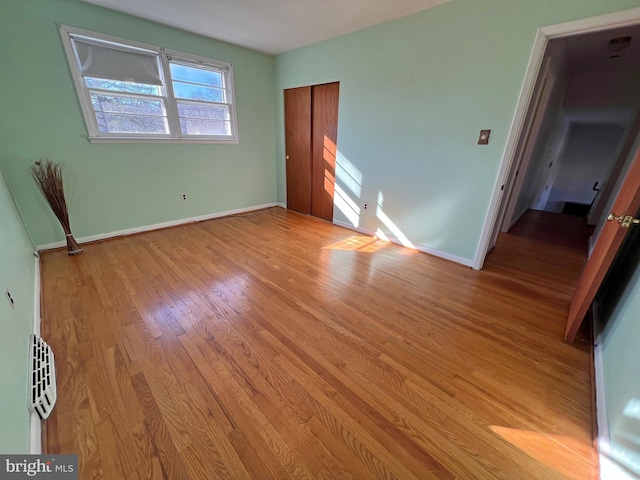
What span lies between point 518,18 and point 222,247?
3.69 m

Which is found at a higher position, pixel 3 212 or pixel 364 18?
pixel 364 18

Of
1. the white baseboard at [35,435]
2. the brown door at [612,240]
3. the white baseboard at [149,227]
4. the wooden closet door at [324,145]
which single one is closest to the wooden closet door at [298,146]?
the wooden closet door at [324,145]

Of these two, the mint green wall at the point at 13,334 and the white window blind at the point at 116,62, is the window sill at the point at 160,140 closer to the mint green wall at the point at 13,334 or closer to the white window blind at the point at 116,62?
the white window blind at the point at 116,62

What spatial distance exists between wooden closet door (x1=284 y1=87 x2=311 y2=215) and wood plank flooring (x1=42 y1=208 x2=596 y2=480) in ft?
6.98

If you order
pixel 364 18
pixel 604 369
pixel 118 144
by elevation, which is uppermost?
pixel 364 18

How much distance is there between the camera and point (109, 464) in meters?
1.06

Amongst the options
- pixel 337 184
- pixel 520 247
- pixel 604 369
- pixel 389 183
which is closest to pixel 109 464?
pixel 604 369

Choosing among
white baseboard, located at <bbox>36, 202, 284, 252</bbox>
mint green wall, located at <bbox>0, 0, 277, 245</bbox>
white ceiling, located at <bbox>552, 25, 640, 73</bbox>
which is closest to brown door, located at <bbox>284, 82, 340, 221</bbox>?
mint green wall, located at <bbox>0, 0, 277, 245</bbox>

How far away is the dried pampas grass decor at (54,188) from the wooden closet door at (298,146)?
308cm

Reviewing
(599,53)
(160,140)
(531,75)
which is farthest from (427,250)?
(160,140)

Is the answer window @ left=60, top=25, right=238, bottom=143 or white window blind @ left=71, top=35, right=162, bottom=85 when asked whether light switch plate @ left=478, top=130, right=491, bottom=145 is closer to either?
window @ left=60, top=25, right=238, bottom=143

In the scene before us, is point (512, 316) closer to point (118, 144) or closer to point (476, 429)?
point (476, 429)

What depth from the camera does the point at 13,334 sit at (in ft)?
4.27

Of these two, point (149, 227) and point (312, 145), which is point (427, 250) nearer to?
point (312, 145)
